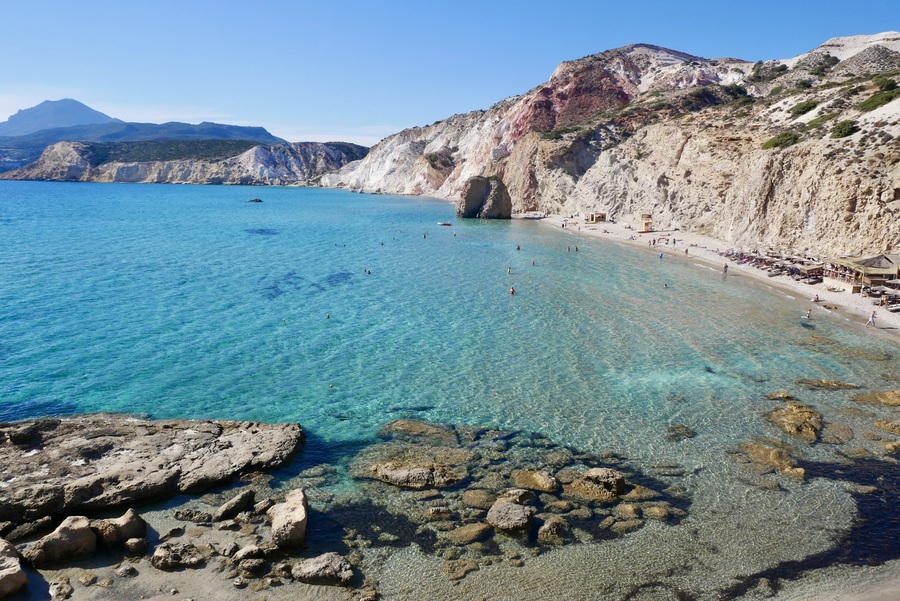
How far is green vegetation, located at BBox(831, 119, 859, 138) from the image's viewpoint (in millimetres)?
38312

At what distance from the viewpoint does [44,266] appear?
38.0 meters

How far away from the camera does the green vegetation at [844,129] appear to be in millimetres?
38312

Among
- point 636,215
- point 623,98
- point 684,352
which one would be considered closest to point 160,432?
point 684,352

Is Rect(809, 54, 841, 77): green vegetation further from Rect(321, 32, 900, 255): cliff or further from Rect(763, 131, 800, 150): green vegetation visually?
Rect(763, 131, 800, 150): green vegetation

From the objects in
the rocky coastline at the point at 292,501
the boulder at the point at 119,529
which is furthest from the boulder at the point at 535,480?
the boulder at the point at 119,529

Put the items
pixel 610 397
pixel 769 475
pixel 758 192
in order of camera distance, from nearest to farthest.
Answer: pixel 769 475 < pixel 610 397 < pixel 758 192

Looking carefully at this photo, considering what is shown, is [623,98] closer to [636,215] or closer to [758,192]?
[636,215]

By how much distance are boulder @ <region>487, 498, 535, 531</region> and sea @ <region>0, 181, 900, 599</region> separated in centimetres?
95

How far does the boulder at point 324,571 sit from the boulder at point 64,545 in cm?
414

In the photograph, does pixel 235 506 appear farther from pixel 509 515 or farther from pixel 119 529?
pixel 509 515

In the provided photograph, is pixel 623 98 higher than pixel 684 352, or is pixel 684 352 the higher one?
pixel 623 98

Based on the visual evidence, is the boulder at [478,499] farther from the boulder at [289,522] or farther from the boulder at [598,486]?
the boulder at [289,522]

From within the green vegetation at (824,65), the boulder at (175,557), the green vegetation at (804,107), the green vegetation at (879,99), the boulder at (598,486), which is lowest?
the boulder at (175,557)

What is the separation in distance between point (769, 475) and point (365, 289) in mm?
24653
